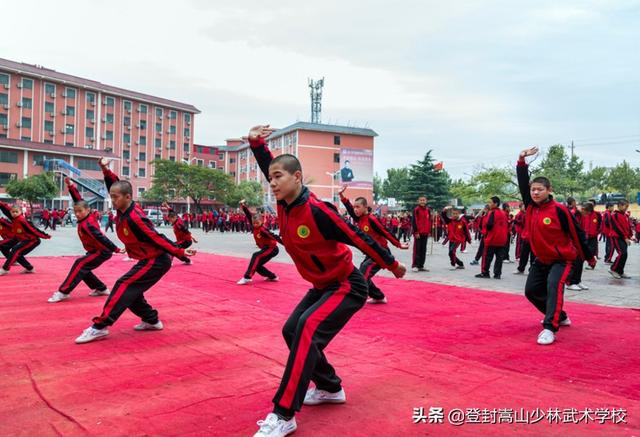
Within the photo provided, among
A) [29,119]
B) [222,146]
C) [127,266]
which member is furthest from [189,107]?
[127,266]

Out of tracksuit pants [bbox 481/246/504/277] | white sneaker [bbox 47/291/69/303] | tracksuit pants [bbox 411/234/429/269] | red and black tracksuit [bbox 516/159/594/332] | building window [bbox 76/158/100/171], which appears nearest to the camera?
red and black tracksuit [bbox 516/159/594/332]

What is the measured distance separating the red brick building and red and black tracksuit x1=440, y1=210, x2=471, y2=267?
50.9 m

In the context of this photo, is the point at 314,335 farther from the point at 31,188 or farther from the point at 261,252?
the point at 31,188

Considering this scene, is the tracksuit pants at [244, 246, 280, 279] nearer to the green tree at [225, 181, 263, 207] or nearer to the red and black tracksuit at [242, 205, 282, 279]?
the red and black tracksuit at [242, 205, 282, 279]

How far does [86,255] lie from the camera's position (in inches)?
312

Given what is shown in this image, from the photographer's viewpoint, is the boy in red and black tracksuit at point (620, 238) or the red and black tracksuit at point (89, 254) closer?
the red and black tracksuit at point (89, 254)

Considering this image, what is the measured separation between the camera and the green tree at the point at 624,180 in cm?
5844

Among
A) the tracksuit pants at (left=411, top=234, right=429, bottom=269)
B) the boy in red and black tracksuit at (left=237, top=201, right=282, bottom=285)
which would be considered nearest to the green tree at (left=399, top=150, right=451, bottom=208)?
the tracksuit pants at (left=411, top=234, right=429, bottom=269)

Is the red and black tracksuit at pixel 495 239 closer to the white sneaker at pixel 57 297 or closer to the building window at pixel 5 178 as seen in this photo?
the white sneaker at pixel 57 297

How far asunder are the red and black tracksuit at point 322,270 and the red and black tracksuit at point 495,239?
28.5ft

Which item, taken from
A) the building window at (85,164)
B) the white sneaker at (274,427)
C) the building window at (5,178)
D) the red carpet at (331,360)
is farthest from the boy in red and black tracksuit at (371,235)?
the building window at (85,164)

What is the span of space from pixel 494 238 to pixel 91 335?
30.1 ft

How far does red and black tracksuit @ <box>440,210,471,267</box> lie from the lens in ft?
45.3

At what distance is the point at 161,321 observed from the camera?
6.35 meters
